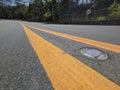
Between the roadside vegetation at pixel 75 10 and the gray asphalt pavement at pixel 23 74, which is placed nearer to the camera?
the gray asphalt pavement at pixel 23 74

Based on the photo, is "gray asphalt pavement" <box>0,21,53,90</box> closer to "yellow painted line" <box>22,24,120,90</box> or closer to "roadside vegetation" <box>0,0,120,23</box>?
"yellow painted line" <box>22,24,120,90</box>

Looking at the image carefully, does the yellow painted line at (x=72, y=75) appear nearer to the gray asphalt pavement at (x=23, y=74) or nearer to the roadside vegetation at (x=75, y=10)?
the gray asphalt pavement at (x=23, y=74)

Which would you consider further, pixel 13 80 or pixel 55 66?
pixel 55 66

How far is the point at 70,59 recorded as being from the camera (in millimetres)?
2320

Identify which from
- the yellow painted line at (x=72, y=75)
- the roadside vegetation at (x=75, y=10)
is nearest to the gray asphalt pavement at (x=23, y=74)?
the yellow painted line at (x=72, y=75)

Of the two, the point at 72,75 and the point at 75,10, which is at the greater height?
the point at 72,75

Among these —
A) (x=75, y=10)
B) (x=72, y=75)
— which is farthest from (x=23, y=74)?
(x=75, y=10)

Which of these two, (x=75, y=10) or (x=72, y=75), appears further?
(x=75, y=10)

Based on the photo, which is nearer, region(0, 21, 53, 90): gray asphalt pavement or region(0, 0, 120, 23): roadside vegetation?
region(0, 21, 53, 90): gray asphalt pavement

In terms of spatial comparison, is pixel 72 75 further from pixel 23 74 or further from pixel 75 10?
pixel 75 10

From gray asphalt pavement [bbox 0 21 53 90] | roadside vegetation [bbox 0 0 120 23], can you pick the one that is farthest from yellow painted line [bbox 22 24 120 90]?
roadside vegetation [bbox 0 0 120 23]

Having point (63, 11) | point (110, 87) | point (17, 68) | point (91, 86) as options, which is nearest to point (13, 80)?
point (17, 68)

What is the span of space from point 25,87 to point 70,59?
858mm

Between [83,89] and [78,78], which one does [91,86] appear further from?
[78,78]
